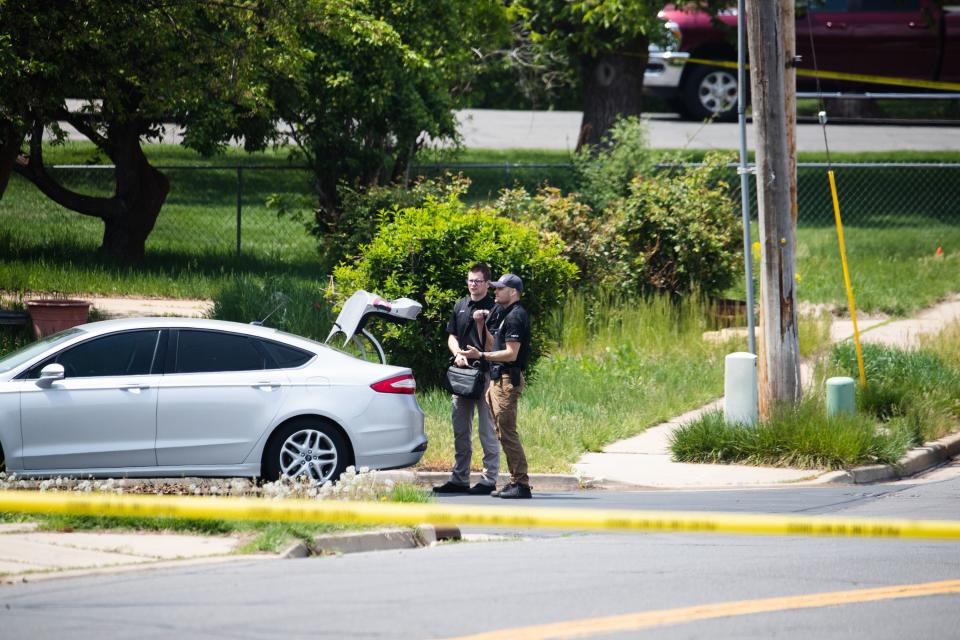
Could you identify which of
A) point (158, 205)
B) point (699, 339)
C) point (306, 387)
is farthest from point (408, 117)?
point (306, 387)

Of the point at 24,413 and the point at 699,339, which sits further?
the point at 699,339

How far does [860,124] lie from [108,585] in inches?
1124

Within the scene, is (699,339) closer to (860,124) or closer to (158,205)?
(158,205)

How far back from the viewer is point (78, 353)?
33.0ft

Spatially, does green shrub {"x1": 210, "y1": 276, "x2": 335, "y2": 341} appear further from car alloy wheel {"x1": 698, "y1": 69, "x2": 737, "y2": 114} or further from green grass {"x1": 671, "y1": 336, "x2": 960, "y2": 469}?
car alloy wheel {"x1": 698, "y1": 69, "x2": 737, "y2": 114}

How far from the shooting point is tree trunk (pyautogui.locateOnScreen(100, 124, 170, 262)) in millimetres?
21516

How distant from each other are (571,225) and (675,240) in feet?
4.94

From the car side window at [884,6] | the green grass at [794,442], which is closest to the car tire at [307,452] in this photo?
the green grass at [794,442]

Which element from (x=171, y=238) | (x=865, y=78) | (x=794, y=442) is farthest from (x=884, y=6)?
(x=794, y=442)

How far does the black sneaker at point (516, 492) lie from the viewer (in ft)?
33.7

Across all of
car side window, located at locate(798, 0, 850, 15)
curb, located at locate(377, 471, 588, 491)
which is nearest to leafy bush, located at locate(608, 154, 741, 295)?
curb, located at locate(377, 471, 588, 491)

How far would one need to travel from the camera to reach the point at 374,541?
27.5ft

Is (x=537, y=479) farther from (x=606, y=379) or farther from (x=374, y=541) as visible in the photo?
(x=606, y=379)

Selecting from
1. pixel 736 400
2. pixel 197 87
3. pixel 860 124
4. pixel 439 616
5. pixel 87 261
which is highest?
pixel 860 124
